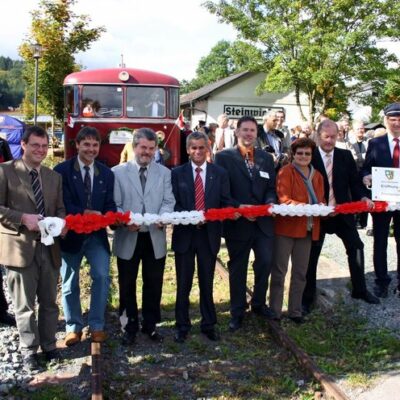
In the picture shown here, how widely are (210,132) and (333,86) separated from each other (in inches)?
600

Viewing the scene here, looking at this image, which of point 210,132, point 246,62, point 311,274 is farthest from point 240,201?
point 246,62

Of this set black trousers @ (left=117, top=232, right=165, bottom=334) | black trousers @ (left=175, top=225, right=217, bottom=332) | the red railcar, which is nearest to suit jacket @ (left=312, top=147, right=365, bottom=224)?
black trousers @ (left=175, top=225, right=217, bottom=332)

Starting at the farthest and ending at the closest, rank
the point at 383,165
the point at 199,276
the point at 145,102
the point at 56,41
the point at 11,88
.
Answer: the point at 11,88
the point at 56,41
the point at 145,102
the point at 383,165
the point at 199,276

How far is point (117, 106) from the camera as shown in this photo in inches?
519

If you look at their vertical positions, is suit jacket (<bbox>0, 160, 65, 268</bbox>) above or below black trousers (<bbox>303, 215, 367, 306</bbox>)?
above

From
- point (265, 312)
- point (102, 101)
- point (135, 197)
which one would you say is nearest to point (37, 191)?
point (135, 197)

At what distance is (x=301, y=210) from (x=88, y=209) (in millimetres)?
2261

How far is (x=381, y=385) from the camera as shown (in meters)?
4.59

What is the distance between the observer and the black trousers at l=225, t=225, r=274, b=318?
5727 millimetres

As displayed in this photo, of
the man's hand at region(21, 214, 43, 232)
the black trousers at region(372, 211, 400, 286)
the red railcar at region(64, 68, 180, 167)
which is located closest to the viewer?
the man's hand at region(21, 214, 43, 232)

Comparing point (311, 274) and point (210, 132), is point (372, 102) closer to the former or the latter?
point (210, 132)

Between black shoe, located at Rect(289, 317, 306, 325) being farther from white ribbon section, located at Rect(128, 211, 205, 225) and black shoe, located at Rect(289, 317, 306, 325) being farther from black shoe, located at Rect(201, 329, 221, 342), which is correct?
white ribbon section, located at Rect(128, 211, 205, 225)

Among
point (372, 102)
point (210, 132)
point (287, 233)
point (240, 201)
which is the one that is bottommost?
point (287, 233)

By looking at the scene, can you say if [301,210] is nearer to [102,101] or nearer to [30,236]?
[30,236]
